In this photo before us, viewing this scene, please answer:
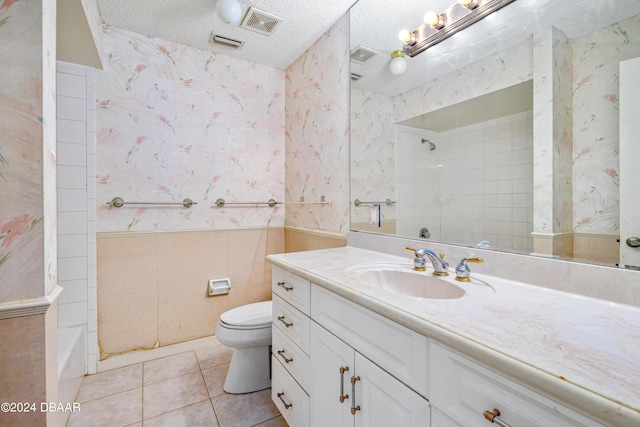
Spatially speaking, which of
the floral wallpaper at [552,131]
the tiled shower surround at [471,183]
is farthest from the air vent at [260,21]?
the floral wallpaper at [552,131]

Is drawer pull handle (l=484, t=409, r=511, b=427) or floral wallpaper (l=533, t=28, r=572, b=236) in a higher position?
floral wallpaper (l=533, t=28, r=572, b=236)

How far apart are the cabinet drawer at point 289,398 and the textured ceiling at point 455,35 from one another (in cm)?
154

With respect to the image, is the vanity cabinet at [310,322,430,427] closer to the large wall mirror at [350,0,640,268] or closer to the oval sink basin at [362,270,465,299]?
the oval sink basin at [362,270,465,299]

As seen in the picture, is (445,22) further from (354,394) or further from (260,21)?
(354,394)

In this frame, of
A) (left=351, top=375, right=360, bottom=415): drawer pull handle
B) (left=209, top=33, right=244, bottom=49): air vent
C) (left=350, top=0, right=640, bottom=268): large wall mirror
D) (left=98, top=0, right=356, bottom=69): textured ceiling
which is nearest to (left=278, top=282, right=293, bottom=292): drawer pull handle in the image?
(left=351, top=375, right=360, bottom=415): drawer pull handle

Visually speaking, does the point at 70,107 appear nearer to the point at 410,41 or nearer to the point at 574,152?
the point at 410,41

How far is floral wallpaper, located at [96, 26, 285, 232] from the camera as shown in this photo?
6.55 feet

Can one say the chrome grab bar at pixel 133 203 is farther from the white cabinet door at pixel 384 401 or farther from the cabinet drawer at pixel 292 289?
the white cabinet door at pixel 384 401

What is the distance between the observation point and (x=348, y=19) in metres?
1.89

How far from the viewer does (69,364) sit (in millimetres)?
1537

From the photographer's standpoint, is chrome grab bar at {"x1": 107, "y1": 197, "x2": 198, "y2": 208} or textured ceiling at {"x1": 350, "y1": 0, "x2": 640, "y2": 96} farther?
chrome grab bar at {"x1": 107, "y1": 197, "x2": 198, "y2": 208}

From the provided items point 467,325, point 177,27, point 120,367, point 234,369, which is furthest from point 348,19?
point 120,367

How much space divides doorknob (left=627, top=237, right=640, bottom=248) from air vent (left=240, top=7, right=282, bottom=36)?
79.6 inches

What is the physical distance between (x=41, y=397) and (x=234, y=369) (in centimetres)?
99
